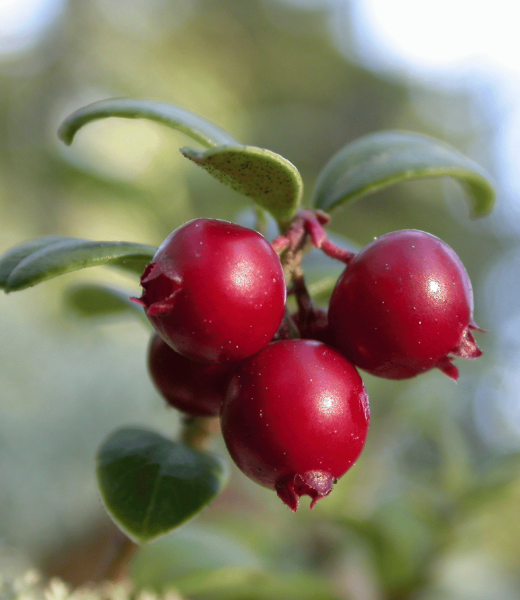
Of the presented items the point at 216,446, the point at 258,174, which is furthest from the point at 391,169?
the point at 216,446

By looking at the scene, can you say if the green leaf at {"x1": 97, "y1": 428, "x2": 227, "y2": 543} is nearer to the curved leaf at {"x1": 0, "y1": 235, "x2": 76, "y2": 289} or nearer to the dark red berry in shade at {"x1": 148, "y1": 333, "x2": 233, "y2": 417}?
the dark red berry in shade at {"x1": 148, "y1": 333, "x2": 233, "y2": 417}

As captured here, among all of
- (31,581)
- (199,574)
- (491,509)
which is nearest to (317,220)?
(31,581)

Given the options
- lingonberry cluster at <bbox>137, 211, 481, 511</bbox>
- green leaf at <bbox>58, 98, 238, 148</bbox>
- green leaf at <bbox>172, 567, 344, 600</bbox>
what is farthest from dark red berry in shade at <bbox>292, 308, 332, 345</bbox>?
green leaf at <bbox>172, 567, 344, 600</bbox>

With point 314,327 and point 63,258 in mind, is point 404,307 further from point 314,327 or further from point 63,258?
point 63,258

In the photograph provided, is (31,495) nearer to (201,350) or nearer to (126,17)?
(201,350)

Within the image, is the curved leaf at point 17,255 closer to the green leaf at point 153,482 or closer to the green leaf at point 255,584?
the green leaf at point 153,482

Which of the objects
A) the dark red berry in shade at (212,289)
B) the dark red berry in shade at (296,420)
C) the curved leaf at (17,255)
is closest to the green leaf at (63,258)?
the curved leaf at (17,255)

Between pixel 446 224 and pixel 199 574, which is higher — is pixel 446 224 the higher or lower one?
the lower one
